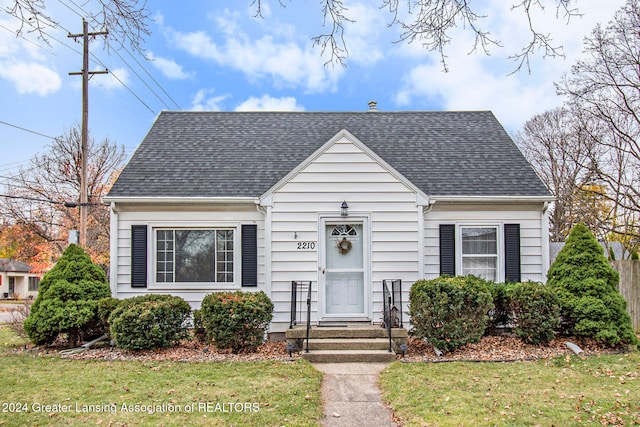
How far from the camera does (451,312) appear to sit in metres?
8.16

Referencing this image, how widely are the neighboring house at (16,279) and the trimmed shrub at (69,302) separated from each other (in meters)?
38.1

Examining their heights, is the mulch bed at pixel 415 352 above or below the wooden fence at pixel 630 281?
below

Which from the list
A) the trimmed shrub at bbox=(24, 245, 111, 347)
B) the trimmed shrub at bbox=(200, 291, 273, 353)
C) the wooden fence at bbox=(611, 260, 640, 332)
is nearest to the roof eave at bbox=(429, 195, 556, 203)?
the wooden fence at bbox=(611, 260, 640, 332)

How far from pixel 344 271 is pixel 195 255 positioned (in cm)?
315

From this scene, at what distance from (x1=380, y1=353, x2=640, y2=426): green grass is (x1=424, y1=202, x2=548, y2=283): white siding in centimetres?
271

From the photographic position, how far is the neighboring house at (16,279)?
43.2 metres

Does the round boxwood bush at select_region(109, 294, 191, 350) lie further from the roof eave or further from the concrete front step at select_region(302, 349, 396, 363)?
the roof eave

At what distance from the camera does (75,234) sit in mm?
13055

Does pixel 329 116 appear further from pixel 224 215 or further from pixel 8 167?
pixel 8 167

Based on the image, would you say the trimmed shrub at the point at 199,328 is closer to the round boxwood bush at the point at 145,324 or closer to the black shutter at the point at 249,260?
the round boxwood bush at the point at 145,324

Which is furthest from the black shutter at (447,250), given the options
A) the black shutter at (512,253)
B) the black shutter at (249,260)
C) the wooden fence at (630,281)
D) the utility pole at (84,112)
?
the utility pole at (84,112)

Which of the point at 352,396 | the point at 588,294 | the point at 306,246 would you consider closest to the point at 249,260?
the point at 306,246

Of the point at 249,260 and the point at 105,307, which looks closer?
the point at 105,307

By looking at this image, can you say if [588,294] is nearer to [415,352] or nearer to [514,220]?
[514,220]
